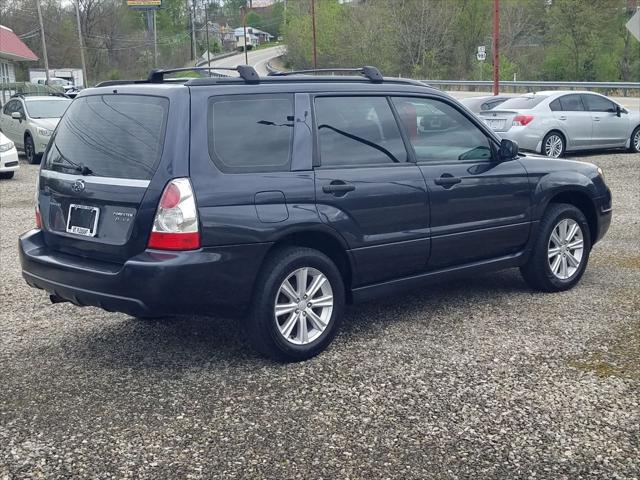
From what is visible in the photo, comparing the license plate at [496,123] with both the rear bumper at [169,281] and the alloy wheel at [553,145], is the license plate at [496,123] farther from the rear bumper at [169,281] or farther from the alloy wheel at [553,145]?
the rear bumper at [169,281]

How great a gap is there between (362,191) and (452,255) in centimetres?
101

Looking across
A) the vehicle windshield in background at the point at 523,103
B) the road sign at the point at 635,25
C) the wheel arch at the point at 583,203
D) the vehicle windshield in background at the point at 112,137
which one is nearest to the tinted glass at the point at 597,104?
the vehicle windshield in background at the point at 523,103

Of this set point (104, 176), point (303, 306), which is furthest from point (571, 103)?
point (104, 176)

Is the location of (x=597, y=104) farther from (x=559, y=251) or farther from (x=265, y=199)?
(x=265, y=199)

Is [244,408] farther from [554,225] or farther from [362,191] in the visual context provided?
[554,225]

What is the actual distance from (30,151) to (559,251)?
632 inches

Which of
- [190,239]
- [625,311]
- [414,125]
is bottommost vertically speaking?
[625,311]

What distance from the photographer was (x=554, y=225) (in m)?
6.73

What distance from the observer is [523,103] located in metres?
17.3

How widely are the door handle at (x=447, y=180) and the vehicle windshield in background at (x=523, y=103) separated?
11780mm

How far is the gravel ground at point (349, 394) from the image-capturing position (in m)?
3.88

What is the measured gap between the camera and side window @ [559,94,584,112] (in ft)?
56.9

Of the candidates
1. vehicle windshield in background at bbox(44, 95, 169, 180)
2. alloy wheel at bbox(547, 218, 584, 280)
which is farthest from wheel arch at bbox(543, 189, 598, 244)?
vehicle windshield in background at bbox(44, 95, 169, 180)

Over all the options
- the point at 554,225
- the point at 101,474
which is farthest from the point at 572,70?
the point at 101,474
